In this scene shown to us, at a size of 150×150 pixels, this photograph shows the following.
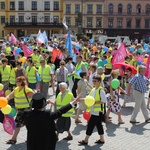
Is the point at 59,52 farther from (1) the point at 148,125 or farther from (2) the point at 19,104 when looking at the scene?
(2) the point at 19,104

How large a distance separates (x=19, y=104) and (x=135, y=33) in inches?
2402

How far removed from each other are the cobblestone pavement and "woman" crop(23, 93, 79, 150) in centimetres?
251

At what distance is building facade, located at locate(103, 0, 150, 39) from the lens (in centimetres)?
6600

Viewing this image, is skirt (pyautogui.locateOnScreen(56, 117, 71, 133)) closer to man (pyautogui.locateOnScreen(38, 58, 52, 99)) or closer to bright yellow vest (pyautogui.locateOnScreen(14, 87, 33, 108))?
bright yellow vest (pyautogui.locateOnScreen(14, 87, 33, 108))

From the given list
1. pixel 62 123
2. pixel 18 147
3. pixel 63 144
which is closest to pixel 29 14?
pixel 62 123

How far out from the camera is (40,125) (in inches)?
182

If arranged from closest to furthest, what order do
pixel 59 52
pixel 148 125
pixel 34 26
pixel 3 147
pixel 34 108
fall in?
pixel 34 108
pixel 3 147
pixel 148 125
pixel 59 52
pixel 34 26

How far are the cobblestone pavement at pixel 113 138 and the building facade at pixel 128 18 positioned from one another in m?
58.0

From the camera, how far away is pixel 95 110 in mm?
7219

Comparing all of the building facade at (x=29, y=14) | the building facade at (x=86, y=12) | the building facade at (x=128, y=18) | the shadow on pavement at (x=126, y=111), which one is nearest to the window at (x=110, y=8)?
the building facade at (x=128, y=18)

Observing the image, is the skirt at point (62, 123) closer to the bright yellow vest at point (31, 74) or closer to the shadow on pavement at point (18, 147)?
the shadow on pavement at point (18, 147)

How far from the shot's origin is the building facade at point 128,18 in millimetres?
66000

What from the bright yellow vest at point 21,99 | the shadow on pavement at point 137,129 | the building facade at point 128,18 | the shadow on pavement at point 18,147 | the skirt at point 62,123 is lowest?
the shadow on pavement at point 18,147

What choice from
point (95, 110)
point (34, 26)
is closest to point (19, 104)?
point (95, 110)
